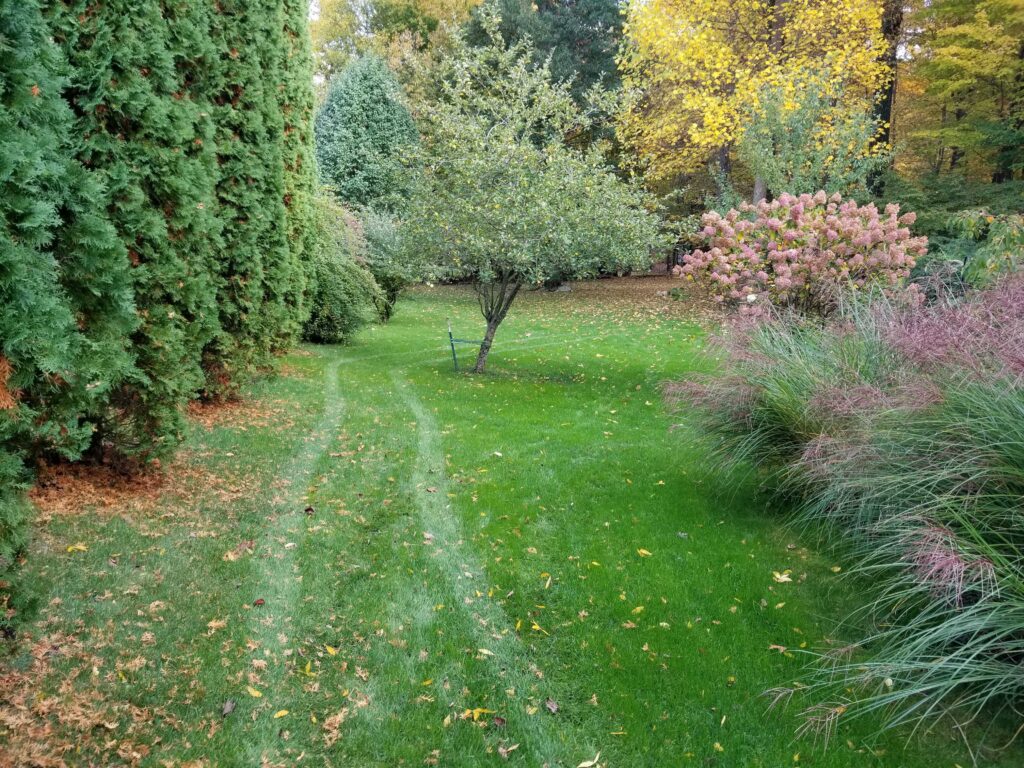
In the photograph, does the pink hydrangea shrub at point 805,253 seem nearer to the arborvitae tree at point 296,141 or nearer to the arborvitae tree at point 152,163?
the arborvitae tree at point 296,141

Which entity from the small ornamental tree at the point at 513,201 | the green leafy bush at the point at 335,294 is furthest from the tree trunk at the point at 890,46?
the green leafy bush at the point at 335,294

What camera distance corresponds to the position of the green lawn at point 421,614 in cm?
289

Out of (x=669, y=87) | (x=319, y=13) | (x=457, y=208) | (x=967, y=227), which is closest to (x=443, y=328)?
(x=457, y=208)

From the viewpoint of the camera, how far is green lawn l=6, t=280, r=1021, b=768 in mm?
2893

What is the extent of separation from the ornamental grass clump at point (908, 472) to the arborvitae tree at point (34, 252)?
13.1 ft

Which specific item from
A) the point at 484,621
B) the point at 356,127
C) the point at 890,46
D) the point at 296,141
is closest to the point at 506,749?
the point at 484,621

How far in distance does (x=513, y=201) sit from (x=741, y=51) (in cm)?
1348

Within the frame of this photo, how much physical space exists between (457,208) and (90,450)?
6956 millimetres

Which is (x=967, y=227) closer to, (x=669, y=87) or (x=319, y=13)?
(x=669, y=87)

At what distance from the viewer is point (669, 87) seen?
21172mm

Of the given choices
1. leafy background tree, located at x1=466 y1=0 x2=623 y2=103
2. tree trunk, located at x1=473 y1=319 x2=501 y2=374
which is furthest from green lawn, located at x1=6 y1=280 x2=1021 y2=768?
leafy background tree, located at x1=466 y1=0 x2=623 y2=103

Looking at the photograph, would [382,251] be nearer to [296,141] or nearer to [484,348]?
[484,348]

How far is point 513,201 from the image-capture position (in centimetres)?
1033

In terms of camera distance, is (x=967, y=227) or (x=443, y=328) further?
(x=443, y=328)
